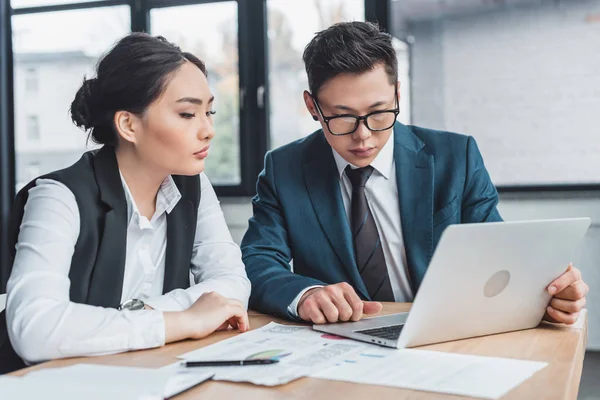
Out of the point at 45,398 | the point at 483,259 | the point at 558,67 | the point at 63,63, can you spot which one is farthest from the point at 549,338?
the point at 63,63

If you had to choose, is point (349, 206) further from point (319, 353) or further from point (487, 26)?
point (487, 26)

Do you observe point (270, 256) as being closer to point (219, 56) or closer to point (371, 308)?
point (371, 308)

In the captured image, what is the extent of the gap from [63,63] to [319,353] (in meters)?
4.31

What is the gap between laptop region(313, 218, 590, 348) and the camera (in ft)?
3.64

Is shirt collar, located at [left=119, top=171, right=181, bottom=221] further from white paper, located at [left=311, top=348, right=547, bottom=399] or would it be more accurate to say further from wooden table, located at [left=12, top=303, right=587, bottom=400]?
white paper, located at [left=311, top=348, right=547, bottom=399]

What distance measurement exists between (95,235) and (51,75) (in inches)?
151

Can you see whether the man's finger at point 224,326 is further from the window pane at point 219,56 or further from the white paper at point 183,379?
the window pane at point 219,56

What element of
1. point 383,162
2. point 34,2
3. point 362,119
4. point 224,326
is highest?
point 34,2

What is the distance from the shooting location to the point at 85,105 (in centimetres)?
177

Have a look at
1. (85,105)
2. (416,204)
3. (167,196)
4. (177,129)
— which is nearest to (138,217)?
(167,196)

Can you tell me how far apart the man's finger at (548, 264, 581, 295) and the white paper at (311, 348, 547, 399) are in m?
0.28

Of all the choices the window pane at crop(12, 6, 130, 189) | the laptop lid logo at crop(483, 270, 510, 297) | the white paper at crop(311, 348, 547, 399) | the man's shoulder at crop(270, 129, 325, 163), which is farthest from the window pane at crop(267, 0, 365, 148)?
the white paper at crop(311, 348, 547, 399)

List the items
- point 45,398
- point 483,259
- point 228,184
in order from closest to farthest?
point 45,398, point 483,259, point 228,184

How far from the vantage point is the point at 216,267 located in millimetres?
1688
